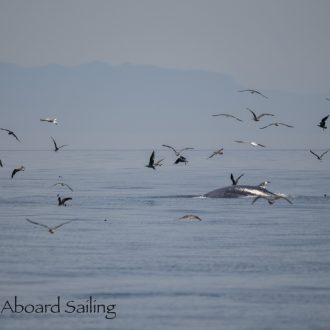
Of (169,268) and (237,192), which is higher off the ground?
(237,192)

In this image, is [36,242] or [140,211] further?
[140,211]

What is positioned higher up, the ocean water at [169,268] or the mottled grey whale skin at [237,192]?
the mottled grey whale skin at [237,192]

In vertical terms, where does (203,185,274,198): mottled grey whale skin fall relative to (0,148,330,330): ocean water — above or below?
above

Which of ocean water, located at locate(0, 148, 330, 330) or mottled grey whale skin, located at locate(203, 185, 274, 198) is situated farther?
mottled grey whale skin, located at locate(203, 185, 274, 198)

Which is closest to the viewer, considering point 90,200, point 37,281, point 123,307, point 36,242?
point 123,307

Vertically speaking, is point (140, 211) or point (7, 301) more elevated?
point (140, 211)

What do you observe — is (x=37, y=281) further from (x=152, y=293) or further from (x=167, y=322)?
(x=167, y=322)

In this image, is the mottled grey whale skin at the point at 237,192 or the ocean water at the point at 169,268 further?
the mottled grey whale skin at the point at 237,192

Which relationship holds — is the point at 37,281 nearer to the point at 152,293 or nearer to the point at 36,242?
the point at 152,293

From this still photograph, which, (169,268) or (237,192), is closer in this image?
(169,268)

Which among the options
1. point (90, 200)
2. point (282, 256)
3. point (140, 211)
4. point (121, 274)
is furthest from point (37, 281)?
point (90, 200)

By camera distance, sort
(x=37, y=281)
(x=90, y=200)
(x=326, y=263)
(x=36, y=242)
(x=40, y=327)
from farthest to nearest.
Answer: (x=90, y=200)
(x=36, y=242)
(x=326, y=263)
(x=37, y=281)
(x=40, y=327)

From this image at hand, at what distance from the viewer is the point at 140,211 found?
59.6m

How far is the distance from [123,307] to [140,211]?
3064 centimetres
